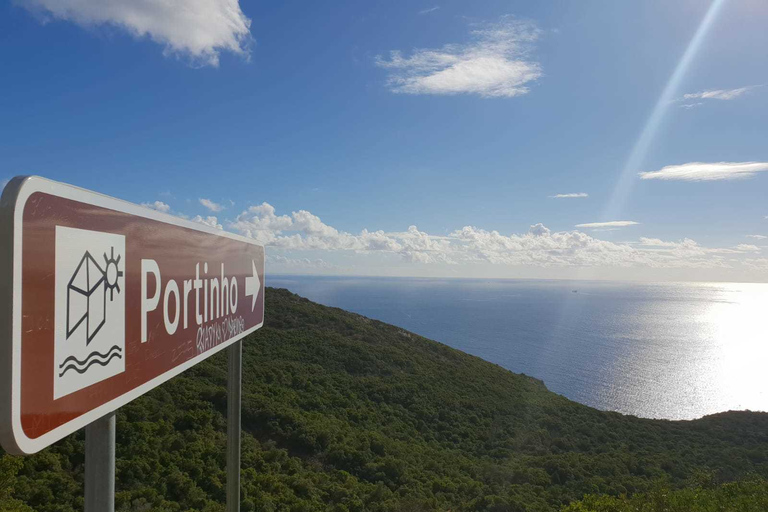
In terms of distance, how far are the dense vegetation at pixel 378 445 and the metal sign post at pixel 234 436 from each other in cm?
463

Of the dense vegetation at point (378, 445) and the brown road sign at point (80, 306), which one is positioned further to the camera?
the dense vegetation at point (378, 445)

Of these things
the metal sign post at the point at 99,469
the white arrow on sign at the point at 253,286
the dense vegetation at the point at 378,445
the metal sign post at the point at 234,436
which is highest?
the white arrow on sign at the point at 253,286

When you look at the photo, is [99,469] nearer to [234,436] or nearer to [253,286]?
[234,436]

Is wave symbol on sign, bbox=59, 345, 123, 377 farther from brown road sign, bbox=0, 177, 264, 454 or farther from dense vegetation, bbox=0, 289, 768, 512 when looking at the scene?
dense vegetation, bbox=0, 289, 768, 512

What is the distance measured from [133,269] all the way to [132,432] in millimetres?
9240

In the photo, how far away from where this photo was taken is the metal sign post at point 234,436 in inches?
128

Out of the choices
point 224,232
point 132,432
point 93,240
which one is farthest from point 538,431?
point 93,240

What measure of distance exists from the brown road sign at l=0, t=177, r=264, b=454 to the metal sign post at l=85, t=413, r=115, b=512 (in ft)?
0.28

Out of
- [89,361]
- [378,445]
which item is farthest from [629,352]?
[89,361]

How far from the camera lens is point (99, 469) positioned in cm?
139

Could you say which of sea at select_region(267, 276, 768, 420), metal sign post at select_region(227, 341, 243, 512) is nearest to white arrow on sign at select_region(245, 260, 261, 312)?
metal sign post at select_region(227, 341, 243, 512)

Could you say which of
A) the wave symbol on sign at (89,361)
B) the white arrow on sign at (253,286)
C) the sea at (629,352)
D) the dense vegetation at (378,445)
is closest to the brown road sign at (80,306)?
the wave symbol on sign at (89,361)

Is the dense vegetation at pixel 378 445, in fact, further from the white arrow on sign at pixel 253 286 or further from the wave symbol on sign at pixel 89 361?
the wave symbol on sign at pixel 89 361

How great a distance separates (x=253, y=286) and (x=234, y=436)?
1097 mm
